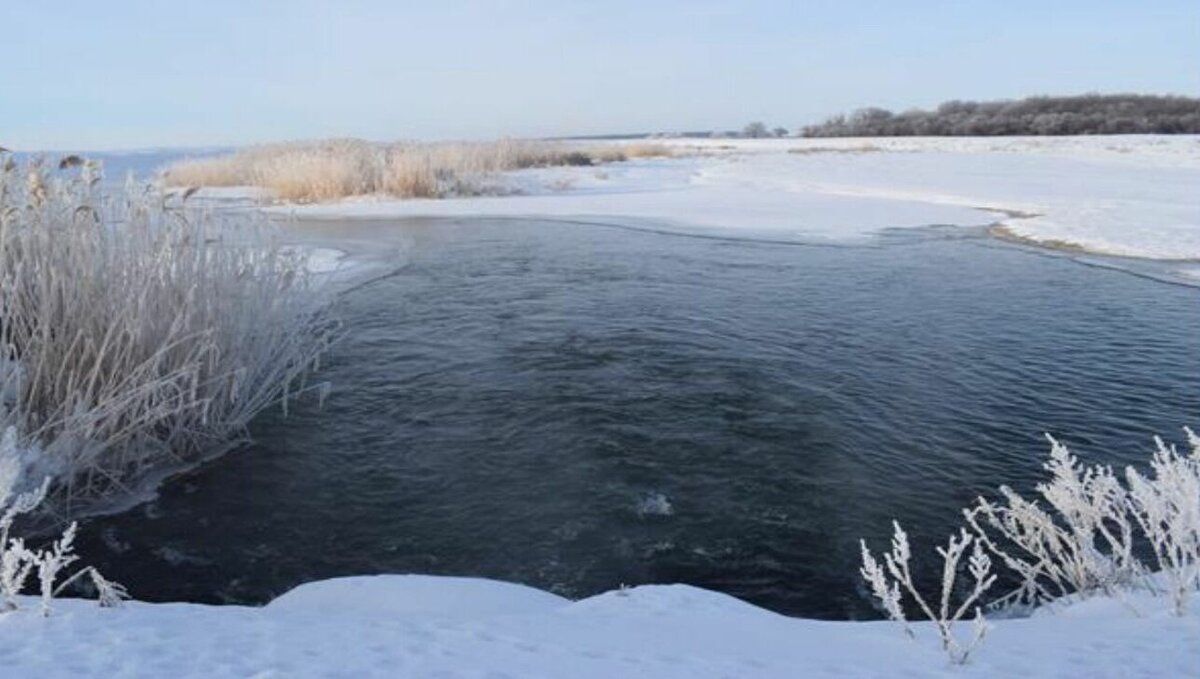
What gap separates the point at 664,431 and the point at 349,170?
14.5m

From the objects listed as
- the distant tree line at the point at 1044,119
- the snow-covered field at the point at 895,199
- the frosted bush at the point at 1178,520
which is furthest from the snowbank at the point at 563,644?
the distant tree line at the point at 1044,119

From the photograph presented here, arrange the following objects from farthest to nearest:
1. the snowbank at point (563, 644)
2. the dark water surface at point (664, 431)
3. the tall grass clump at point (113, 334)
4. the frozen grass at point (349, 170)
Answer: the frozen grass at point (349, 170)
the tall grass clump at point (113, 334)
the dark water surface at point (664, 431)
the snowbank at point (563, 644)

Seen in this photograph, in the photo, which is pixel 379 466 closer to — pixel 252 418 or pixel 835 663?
pixel 252 418

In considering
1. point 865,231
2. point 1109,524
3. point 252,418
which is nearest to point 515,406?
point 252,418

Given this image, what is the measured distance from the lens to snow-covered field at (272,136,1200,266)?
12008 millimetres

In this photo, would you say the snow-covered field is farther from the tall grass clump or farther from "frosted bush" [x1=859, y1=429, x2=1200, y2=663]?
the tall grass clump

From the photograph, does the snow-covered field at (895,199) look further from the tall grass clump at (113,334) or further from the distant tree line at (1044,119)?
the distant tree line at (1044,119)

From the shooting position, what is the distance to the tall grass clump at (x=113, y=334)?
3.84 meters

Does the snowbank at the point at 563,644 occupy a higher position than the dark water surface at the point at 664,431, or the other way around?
the snowbank at the point at 563,644

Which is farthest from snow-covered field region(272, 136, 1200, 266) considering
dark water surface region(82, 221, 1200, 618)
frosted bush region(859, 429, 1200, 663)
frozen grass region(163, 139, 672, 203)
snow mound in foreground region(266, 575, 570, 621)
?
snow mound in foreground region(266, 575, 570, 621)

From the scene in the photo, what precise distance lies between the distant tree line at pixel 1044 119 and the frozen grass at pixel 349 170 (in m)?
35.3

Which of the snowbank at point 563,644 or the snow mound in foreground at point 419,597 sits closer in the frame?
the snowbank at point 563,644

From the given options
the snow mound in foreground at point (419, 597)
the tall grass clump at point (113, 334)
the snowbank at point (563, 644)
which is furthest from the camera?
the tall grass clump at point (113, 334)

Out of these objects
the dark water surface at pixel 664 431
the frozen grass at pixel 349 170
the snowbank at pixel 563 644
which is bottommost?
the dark water surface at pixel 664 431
